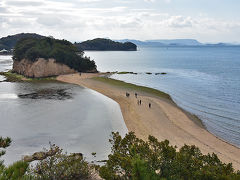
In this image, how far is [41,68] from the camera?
9544 cm

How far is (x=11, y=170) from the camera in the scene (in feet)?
36.5

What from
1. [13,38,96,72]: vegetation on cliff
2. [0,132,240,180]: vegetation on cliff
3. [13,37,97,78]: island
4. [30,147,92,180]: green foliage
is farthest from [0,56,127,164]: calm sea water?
[13,38,96,72]: vegetation on cliff

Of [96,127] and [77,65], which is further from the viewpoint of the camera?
[77,65]

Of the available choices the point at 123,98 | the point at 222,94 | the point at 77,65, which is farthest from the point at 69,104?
the point at 77,65

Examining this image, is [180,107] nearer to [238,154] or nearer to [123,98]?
[123,98]

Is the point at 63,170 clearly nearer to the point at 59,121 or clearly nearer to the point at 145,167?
the point at 145,167

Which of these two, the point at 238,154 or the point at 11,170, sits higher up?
the point at 11,170

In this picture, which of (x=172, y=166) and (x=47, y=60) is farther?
(x=47, y=60)

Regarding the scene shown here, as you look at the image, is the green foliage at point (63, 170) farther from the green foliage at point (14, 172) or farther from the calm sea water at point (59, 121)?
the calm sea water at point (59, 121)

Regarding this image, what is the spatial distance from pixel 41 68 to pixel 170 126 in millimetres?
71066

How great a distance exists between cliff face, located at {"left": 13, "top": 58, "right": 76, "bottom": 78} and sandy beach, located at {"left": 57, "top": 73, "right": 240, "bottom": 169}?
45.1 m

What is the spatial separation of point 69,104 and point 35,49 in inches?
2206

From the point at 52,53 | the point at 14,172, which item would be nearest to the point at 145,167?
the point at 14,172

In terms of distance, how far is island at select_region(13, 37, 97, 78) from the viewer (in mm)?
96000
